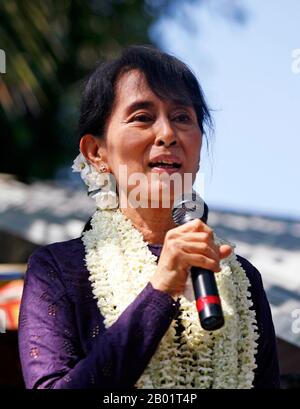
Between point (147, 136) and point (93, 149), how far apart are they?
9.6 inches

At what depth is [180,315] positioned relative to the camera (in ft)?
6.85

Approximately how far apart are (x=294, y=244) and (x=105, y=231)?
3.86m

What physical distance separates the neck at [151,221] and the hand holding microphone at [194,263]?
0.35 m

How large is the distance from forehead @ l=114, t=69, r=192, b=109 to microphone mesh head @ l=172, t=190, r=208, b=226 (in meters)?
0.29

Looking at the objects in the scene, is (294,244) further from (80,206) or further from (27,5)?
(27,5)

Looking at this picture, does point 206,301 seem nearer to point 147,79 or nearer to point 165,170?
point 165,170

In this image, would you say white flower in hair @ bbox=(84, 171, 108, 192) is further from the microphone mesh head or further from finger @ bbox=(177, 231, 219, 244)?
finger @ bbox=(177, 231, 219, 244)

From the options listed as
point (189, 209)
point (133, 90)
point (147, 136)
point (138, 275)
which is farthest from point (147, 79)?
point (138, 275)

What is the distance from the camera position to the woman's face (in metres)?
2.09

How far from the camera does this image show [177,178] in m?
2.07

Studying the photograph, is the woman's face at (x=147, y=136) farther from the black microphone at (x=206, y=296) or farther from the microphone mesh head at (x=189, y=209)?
the black microphone at (x=206, y=296)

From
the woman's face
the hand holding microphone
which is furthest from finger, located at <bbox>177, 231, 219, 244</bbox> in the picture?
the woman's face

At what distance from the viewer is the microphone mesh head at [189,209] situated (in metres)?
2.00

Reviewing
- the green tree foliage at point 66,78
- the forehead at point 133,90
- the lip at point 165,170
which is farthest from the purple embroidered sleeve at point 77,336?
the green tree foliage at point 66,78
